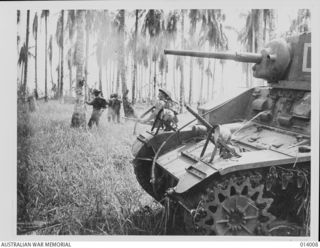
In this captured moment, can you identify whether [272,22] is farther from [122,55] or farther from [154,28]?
[122,55]

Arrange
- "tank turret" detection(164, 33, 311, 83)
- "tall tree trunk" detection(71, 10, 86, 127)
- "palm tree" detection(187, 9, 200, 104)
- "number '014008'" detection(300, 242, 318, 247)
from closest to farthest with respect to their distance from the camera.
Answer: "number '014008'" detection(300, 242, 318, 247) < "tank turret" detection(164, 33, 311, 83) < "palm tree" detection(187, 9, 200, 104) < "tall tree trunk" detection(71, 10, 86, 127)

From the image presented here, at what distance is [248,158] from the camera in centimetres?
388

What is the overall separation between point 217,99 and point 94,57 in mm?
1983

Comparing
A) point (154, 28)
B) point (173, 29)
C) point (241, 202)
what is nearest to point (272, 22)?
point (173, 29)

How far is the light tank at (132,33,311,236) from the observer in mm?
3816

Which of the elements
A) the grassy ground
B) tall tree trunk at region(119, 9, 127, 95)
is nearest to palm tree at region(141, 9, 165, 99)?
tall tree trunk at region(119, 9, 127, 95)

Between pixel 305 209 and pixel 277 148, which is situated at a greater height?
pixel 277 148

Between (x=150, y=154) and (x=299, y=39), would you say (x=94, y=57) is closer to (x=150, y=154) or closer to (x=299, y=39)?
(x=150, y=154)

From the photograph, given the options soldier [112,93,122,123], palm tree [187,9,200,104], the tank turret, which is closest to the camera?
the tank turret

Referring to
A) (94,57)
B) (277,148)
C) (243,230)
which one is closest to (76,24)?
(94,57)

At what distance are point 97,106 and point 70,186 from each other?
1.67 m

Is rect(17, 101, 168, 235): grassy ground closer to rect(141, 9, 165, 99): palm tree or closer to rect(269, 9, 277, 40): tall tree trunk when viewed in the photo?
rect(141, 9, 165, 99): palm tree

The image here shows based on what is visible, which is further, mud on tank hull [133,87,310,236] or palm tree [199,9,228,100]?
palm tree [199,9,228,100]

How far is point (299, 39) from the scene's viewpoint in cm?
505
